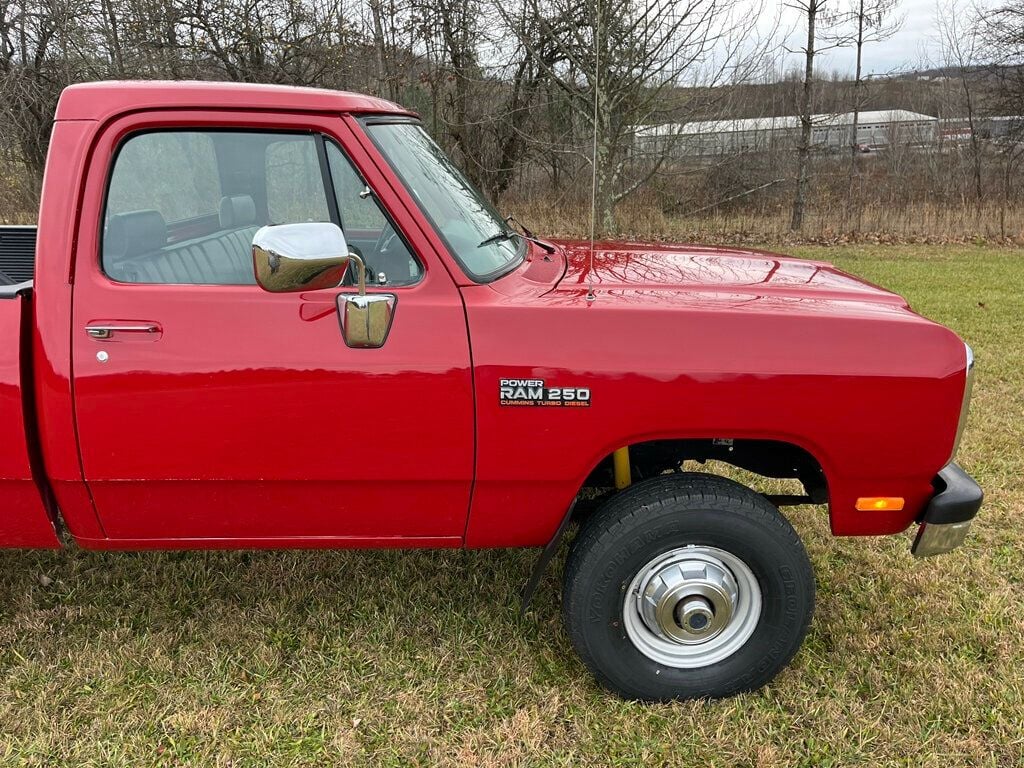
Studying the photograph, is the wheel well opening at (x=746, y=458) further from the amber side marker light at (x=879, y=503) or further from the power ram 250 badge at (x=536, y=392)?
the power ram 250 badge at (x=536, y=392)

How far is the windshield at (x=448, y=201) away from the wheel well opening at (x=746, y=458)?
2.71ft

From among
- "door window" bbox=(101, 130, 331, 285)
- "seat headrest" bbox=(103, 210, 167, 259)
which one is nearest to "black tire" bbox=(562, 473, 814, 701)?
"door window" bbox=(101, 130, 331, 285)

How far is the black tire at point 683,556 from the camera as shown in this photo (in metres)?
2.38

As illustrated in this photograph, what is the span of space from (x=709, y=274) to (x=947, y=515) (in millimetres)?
1134

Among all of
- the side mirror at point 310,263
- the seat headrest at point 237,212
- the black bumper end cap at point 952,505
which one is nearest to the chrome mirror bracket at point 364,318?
the side mirror at point 310,263

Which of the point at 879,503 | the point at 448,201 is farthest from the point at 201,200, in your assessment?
the point at 879,503

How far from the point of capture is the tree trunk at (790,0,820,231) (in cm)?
1652

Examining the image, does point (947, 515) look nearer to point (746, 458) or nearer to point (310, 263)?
point (746, 458)

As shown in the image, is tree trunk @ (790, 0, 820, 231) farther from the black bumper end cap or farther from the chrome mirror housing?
the chrome mirror housing

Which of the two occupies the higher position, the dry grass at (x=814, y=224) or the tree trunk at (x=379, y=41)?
the tree trunk at (x=379, y=41)

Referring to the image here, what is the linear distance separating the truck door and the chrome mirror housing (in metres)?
0.22

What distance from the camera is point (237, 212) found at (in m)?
2.40

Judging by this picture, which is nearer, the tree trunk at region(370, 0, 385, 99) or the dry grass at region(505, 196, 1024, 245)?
the tree trunk at region(370, 0, 385, 99)

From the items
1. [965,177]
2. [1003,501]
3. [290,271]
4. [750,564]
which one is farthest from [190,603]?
[965,177]
